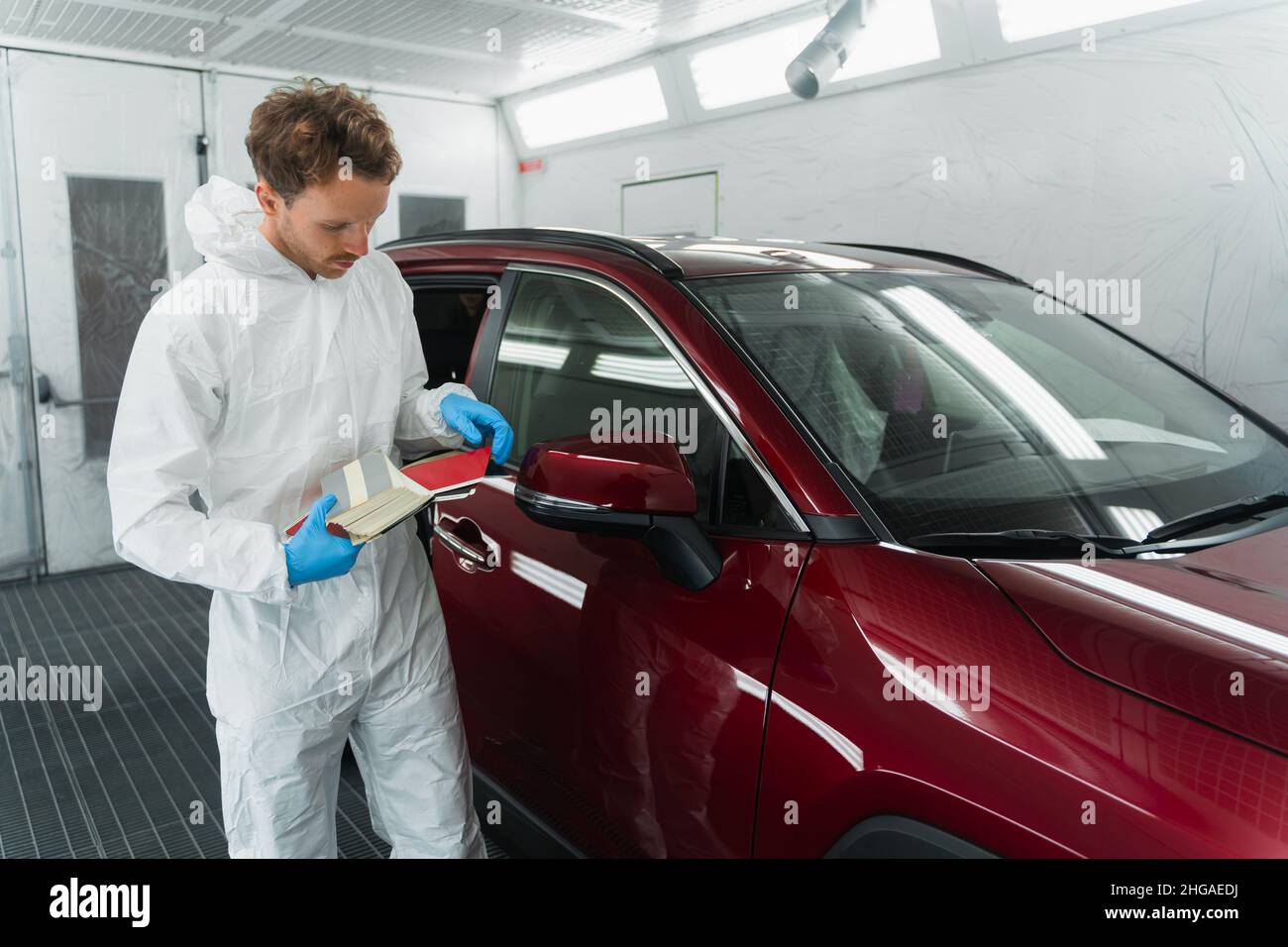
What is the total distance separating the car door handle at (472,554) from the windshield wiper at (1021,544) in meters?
0.95

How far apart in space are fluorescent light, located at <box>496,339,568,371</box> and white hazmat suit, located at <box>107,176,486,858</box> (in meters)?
0.32

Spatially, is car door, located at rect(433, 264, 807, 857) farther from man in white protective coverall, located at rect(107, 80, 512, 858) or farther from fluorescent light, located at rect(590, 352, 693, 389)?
man in white protective coverall, located at rect(107, 80, 512, 858)

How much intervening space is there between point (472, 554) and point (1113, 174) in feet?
8.69

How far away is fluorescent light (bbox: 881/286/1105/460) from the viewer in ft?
5.68

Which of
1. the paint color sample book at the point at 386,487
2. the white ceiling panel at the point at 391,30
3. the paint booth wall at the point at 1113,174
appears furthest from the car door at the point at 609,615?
the white ceiling panel at the point at 391,30

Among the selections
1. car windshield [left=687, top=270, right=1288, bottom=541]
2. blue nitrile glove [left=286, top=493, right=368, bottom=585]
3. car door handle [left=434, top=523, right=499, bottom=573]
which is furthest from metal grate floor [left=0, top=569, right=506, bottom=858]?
car windshield [left=687, top=270, right=1288, bottom=541]

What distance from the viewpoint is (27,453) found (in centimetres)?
503

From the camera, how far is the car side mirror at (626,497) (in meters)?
1.50

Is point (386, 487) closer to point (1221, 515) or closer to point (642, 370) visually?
point (642, 370)

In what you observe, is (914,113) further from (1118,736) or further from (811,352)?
(1118,736)

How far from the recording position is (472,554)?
2.04 m

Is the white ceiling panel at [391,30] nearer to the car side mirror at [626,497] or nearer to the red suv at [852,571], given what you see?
the red suv at [852,571]

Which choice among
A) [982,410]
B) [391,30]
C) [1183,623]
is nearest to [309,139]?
[982,410]
